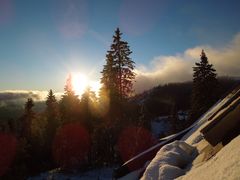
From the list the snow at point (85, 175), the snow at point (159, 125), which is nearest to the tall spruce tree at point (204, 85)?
the snow at point (85, 175)

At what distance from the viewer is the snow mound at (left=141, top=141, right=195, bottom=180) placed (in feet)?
22.5

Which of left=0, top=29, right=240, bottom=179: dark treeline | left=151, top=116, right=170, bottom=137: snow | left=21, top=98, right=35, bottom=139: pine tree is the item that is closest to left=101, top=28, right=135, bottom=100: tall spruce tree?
left=0, top=29, right=240, bottom=179: dark treeline

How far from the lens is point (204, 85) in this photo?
35.0 meters

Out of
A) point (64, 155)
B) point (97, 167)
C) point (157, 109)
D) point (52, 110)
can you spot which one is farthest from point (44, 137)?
point (157, 109)

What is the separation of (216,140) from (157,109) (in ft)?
321

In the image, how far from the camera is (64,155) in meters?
40.0

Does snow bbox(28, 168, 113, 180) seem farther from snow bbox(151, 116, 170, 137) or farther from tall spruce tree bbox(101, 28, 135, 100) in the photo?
snow bbox(151, 116, 170, 137)

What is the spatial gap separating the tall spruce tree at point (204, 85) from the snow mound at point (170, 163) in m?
25.6

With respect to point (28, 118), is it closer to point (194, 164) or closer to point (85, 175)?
point (85, 175)

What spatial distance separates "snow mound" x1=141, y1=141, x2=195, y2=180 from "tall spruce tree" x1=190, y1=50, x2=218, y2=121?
84.0 feet

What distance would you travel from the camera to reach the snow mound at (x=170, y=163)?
6.86m

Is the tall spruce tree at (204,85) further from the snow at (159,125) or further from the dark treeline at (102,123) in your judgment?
the snow at (159,125)

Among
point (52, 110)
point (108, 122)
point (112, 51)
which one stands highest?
point (112, 51)

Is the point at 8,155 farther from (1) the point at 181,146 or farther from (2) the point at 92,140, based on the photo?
(1) the point at 181,146
